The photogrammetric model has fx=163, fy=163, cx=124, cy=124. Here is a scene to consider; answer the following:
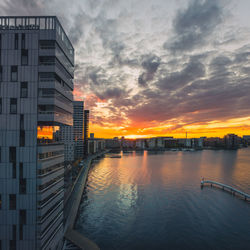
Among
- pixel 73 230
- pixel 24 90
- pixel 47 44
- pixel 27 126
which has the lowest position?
pixel 73 230

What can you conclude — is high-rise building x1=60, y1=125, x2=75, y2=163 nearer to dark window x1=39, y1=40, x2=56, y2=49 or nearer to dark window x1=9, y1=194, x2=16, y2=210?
dark window x1=9, y1=194, x2=16, y2=210

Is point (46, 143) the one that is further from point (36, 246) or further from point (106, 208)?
point (106, 208)

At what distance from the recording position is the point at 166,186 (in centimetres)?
6738

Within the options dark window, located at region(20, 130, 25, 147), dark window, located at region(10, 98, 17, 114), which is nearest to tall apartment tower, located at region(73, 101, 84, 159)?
dark window, located at region(20, 130, 25, 147)

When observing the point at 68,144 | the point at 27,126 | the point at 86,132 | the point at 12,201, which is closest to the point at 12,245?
the point at 12,201

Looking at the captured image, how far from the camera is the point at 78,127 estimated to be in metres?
162

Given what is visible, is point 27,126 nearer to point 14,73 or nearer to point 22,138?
point 22,138

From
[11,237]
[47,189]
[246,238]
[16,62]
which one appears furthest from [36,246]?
[246,238]

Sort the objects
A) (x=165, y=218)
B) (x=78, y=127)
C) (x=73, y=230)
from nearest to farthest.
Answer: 1. (x=73, y=230)
2. (x=165, y=218)
3. (x=78, y=127)

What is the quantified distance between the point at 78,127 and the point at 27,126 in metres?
144

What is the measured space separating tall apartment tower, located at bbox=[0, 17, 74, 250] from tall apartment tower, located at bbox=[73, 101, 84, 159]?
13804cm

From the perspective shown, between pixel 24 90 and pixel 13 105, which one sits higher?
pixel 24 90

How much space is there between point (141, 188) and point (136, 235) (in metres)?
31.5

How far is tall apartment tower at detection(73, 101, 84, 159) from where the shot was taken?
158 m
